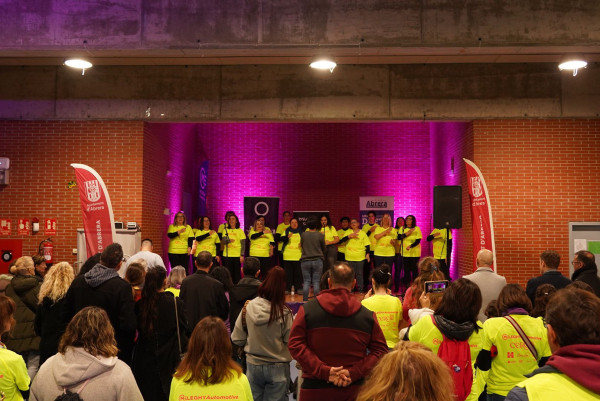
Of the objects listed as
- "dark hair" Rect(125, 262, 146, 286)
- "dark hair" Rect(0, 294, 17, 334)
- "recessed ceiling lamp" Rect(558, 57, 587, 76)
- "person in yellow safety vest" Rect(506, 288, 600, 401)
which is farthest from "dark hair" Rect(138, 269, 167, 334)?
"recessed ceiling lamp" Rect(558, 57, 587, 76)

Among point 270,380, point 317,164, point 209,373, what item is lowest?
point 270,380

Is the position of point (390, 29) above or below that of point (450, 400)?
above

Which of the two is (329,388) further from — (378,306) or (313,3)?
(313,3)

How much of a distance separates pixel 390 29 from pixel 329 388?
7.07m

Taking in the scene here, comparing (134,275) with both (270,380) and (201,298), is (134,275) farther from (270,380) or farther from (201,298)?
(270,380)

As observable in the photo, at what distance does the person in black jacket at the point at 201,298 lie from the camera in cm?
542

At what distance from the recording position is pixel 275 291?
14.9ft

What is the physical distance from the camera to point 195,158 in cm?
1597

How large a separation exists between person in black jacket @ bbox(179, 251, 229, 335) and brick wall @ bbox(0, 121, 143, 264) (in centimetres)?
586

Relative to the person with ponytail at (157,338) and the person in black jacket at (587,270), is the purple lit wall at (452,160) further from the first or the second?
the person with ponytail at (157,338)

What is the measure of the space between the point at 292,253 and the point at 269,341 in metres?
7.43

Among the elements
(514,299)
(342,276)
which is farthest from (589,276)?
(342,276)

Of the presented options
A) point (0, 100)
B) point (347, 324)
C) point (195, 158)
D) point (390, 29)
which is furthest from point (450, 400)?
point (195, 158)

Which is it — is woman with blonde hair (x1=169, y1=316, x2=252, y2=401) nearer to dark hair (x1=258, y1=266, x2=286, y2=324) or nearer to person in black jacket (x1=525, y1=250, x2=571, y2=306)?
dark hair (x1=258, y1=266, x2=286, y2=324)
